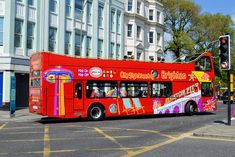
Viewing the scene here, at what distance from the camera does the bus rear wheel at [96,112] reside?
744 inches

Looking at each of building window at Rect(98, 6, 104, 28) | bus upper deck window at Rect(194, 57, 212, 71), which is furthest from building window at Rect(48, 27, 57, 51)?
bus upper deck window at Rect(194, 57, 212, 71)

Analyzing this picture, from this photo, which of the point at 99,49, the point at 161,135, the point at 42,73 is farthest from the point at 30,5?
the point at 161,135

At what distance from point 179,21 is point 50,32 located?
3572 cm

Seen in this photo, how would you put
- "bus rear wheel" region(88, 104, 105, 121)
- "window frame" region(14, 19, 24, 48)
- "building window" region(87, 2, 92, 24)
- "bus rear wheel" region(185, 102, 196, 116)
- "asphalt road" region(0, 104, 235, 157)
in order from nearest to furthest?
"asphalt road" region(0, 104, 235, 157) → "bus rear wheel" region(88, 104, 105, 121) → "bus rear wheel" region(185, 102, 196, 116) → "window frame" region(14, 19, 24, 48) → "building window" region(87, 2, 92, 24)

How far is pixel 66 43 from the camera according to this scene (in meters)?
31.1

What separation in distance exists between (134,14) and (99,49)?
8.16 m

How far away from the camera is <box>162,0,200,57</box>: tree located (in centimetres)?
5791

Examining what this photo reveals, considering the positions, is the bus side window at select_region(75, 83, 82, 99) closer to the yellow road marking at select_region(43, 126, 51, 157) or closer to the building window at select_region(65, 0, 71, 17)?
the yellow road marking at select_region(43, 126, 51, 157)

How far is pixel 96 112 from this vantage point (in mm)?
19141

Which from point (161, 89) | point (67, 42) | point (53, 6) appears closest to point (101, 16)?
point (67, 42)

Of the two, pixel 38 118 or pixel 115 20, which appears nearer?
pixel 38 118

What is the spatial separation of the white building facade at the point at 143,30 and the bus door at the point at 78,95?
20286mm

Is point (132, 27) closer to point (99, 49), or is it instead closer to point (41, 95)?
point (99, 49)

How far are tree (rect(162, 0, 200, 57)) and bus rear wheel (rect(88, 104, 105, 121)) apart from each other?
39847mm
